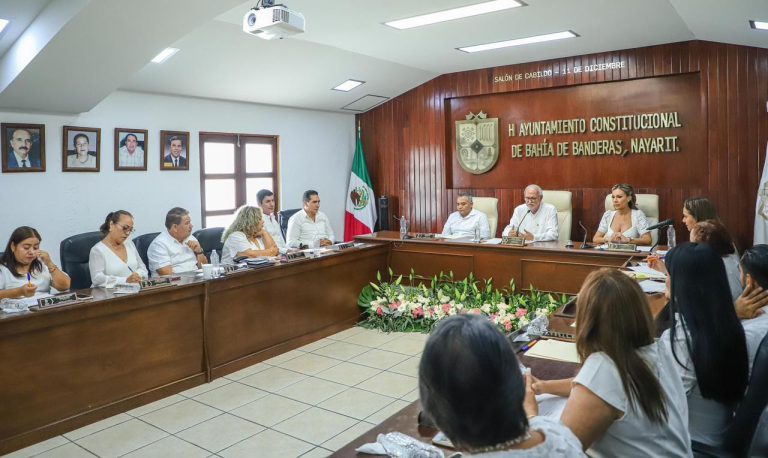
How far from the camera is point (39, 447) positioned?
3.18 metres

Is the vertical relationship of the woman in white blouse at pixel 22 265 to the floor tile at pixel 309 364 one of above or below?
above

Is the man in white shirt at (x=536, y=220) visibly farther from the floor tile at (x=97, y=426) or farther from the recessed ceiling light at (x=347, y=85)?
the floor tile at (x=97, y=426)

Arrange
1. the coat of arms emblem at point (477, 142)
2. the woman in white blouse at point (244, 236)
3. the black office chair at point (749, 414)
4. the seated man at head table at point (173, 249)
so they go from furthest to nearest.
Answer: the coat of arms emblem at point (477, 142) < the woman in white blouse at point (244, 236) < the seated man at head table at point (173, 249) < the black office chair at point (749, 414)


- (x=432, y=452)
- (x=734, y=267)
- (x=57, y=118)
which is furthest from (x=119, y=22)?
(x=734, y=267)

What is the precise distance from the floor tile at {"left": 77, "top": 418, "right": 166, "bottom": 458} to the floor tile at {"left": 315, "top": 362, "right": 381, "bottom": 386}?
1228 millimetres

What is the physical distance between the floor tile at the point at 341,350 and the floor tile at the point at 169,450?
1614 millimetres

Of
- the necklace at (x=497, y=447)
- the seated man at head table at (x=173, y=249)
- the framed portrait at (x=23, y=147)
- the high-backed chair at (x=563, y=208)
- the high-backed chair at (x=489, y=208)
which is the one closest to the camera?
the necklace at (x=497, y=447)

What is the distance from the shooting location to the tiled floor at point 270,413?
3.16 meters

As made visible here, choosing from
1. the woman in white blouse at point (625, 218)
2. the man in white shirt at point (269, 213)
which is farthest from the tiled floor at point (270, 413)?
the woman in white blouse at point (625, 218)

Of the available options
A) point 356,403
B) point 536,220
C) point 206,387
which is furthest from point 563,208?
point 206,387

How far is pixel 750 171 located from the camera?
227 inches

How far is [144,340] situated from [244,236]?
1.60 metres

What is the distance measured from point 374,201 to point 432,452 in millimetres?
7041

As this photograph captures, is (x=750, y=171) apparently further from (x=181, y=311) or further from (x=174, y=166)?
(x=174, y=166)
